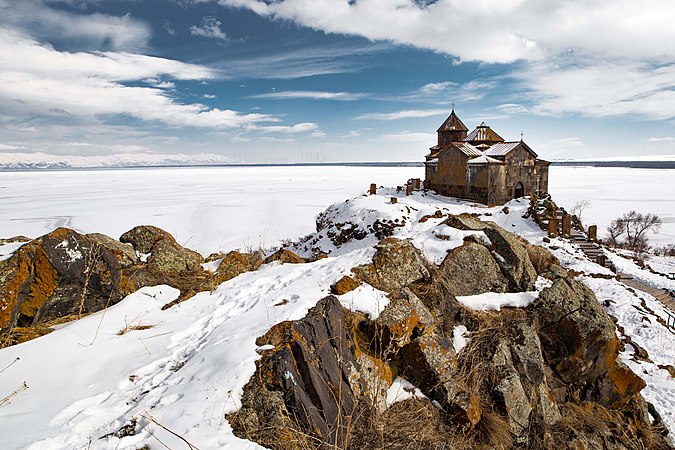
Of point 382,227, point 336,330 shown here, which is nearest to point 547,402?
point 336,330

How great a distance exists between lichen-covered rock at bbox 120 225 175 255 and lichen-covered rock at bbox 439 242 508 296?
561 cm

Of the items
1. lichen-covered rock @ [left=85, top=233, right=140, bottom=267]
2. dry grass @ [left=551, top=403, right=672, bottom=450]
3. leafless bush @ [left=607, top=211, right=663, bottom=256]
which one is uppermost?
lichen-covered rock @ [left=85, top=233, right=140, bottom=267]

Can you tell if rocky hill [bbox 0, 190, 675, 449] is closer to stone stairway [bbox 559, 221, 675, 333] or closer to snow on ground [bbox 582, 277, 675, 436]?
snow on ground [bbox 582, 277, 675, 436]

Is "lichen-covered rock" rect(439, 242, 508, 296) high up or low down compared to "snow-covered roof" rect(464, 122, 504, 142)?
down

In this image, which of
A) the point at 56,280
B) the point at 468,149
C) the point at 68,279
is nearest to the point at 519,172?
the point at 468,149

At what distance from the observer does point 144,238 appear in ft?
23.9

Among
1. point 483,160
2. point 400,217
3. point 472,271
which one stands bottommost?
point 400,217

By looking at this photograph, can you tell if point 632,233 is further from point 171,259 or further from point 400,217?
point 171,259

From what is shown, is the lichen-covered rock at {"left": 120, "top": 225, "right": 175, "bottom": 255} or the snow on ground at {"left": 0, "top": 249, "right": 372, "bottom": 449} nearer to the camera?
the snow on ground at {"left": 0, "top": 249, "right": 372, "bottom": 449}

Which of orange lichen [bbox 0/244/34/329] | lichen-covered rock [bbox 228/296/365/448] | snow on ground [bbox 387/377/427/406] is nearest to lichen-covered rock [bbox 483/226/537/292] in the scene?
snow on ground [bbox 387/377/427/406]

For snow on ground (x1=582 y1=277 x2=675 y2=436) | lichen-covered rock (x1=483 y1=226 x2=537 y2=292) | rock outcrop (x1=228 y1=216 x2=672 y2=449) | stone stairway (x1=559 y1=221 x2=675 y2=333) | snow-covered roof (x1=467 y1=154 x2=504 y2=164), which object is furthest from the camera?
snow-covered roof (x1=467 y1=154 x2=504 y2=164)

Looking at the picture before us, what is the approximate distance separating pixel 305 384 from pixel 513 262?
180 inches

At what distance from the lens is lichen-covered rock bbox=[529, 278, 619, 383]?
17.9ft

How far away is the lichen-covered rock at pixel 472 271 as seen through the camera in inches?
241
